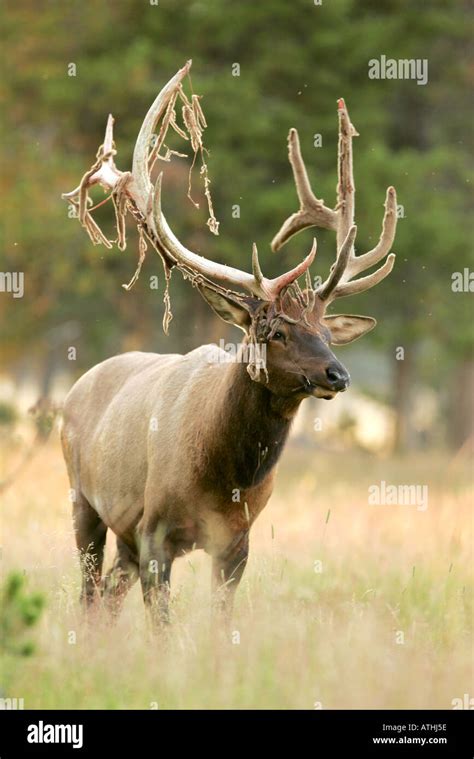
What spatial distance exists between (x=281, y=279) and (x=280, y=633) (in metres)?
1.81

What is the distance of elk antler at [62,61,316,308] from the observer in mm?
6391

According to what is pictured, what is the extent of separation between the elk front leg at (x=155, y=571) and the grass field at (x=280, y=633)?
0.42ft

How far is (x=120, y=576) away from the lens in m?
7.43

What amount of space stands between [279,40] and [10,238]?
4.63 metres

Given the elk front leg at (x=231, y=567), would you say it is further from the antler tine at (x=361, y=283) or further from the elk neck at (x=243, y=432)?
the antler tine at (x=361, y=283)

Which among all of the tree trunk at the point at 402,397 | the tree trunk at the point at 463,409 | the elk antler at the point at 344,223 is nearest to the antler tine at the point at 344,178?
the elk antler at the point at 344,223

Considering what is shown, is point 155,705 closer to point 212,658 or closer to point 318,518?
point 212,658

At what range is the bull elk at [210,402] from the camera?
6223mm

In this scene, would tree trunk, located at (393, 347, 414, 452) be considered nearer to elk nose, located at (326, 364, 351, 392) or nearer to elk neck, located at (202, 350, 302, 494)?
elk neck, located at (202, 350, 302, 494)

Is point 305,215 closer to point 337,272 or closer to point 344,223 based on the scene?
point 344,223

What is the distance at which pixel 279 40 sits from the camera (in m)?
16.8

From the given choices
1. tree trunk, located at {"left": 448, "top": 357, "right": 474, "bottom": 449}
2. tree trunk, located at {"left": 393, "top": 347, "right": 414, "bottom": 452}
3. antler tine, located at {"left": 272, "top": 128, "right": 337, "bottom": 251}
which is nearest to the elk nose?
antler tine, located at {"left": 272, "top": 128, "right": 337, "bottom": 251}
